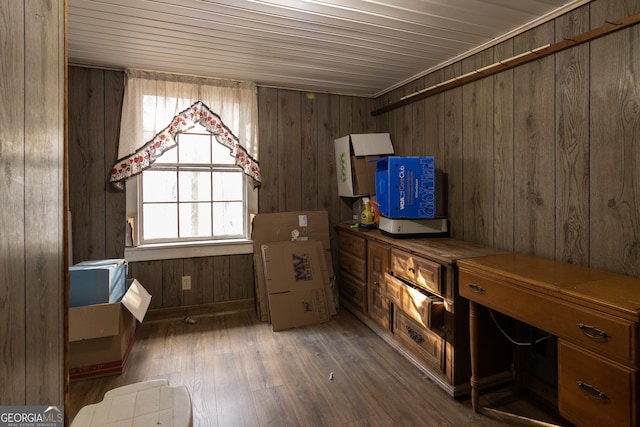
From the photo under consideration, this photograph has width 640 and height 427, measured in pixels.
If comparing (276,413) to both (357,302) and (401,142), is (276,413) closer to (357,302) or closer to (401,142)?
(357,302)

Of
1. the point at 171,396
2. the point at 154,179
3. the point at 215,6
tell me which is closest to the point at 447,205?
the point at 215,6

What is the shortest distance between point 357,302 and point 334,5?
2.46 meters

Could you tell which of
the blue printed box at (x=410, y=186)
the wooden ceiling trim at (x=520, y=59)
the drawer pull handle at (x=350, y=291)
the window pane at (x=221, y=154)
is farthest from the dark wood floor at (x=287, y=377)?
the wooden ceiling trim at (x=520, y=59)

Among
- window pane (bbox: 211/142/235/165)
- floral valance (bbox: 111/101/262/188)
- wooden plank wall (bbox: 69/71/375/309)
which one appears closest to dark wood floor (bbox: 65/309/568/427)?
wooden plank wall (bbox: 69/71/375/309)

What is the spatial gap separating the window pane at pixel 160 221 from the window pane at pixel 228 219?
0.37 metres

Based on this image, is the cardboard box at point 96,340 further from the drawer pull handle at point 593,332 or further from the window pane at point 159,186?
the drawer pull handle at point 593,332

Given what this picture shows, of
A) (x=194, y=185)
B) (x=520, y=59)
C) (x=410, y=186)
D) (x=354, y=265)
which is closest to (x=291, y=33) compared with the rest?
(x=410, y=186)

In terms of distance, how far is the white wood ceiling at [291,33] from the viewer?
194cm

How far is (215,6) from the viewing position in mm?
1933

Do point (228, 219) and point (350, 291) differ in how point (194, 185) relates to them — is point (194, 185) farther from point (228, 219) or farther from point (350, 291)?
point (350, 291)

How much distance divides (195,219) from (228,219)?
0.32m

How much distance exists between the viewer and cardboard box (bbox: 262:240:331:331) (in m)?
3.08

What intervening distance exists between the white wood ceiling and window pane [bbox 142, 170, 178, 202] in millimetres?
947

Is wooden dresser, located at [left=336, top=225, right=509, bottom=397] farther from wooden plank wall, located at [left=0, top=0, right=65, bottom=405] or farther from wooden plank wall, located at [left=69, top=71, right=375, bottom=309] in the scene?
wooden plank wall, located at [left=0, top=0, right=65, bottom=405]
